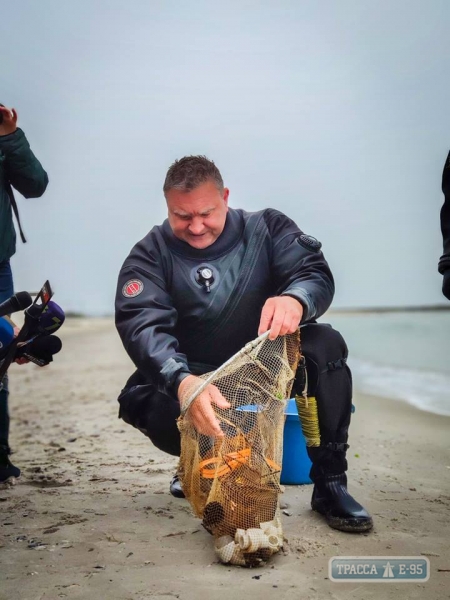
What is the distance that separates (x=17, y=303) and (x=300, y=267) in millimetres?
1216

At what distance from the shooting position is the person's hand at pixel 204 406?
2492 mm

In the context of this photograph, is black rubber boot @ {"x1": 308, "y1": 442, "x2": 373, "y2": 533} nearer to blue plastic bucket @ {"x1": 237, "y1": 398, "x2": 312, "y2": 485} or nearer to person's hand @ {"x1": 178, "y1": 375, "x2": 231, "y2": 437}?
blue plastic bucket @ {"x1": 237, "y1": 398, "x2": 312, "y2": 485}

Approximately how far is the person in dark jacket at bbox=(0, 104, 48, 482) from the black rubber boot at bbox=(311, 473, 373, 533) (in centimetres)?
177

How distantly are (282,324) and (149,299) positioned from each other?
1.99 feet

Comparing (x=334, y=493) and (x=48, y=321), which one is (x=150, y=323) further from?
(x=334, y=493)

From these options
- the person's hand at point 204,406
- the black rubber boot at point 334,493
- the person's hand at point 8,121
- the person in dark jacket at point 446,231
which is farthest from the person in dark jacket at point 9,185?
the person in dark jacket at point 446,231

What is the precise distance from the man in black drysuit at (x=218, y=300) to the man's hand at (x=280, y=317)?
0.22 ft

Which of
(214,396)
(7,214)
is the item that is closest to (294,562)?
(214,396)

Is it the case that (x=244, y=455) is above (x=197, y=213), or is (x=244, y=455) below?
below

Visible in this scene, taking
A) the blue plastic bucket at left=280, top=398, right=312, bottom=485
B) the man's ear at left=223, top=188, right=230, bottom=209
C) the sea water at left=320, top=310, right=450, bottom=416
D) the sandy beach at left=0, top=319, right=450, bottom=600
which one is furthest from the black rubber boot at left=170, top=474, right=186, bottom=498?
the sea water at left=320, top=310, right=450, bottom=416

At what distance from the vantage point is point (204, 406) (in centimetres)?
249

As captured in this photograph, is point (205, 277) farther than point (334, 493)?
Yes

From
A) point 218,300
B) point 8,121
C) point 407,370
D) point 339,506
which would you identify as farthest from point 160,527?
point 407,370

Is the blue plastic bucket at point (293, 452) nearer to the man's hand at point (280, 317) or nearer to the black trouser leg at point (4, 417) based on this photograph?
the man's hand at point (280, 317)
